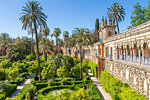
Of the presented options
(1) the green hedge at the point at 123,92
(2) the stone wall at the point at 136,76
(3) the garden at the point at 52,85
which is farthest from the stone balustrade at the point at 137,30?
(3) the garden at the point at 52,85

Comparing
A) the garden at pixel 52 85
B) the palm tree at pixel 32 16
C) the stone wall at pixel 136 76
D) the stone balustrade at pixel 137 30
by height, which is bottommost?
the garden at pixel 52 85

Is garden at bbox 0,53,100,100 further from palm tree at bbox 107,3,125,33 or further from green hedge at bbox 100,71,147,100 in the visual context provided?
palm tree at bbox 107,3,125,33

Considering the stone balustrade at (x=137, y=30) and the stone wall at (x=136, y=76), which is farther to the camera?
the stone balustrade at (x=137, y=30)

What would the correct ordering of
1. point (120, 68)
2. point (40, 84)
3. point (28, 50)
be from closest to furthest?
1. point (120, 68)
2. point (40, 84)
3. point (28, 50)

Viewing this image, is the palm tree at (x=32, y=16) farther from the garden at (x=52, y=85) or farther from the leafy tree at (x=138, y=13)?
the leafy tree at (x=138, y=13)

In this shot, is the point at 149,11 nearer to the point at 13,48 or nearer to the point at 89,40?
the point at 89,40

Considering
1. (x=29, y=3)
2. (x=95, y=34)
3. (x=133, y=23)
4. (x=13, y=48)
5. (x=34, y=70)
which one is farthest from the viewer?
(x=95, y=34)

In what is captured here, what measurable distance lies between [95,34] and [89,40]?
36181 mm

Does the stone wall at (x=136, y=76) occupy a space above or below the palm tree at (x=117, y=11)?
below

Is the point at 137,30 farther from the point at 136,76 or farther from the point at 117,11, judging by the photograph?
the point at 117,11

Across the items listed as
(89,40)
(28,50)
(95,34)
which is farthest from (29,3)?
(28,50)

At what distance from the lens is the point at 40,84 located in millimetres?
21656

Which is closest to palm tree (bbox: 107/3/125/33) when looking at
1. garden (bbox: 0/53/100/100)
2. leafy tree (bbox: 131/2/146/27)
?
leafy tree (bbox: 131/2/146/27)

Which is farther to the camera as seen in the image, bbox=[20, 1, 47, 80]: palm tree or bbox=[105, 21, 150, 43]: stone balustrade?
bbox=[20, 1, 47, 80]: palm tree
